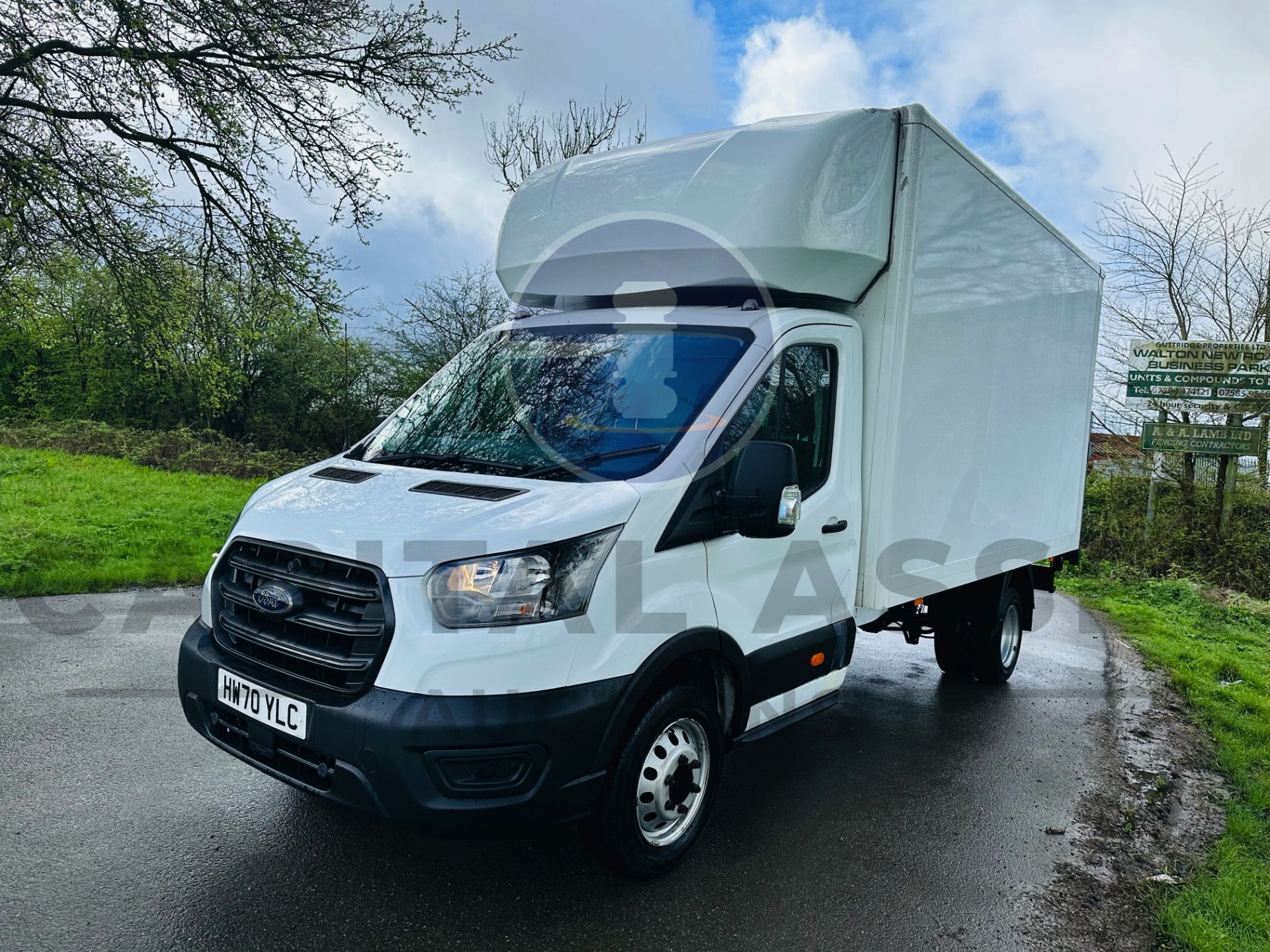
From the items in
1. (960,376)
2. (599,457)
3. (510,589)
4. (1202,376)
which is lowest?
(510,589)

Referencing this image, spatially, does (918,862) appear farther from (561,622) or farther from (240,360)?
(240,360)

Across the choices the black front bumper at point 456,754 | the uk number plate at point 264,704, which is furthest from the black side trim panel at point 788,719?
the uk number plate at point 264,704

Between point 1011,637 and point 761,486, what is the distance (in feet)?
14.7

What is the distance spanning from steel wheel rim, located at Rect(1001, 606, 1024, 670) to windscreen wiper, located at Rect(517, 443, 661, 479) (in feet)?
14.2

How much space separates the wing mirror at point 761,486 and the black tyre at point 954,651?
3645 millimetres

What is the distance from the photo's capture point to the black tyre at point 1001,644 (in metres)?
6.42

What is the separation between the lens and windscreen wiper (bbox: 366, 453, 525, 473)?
3.52 m

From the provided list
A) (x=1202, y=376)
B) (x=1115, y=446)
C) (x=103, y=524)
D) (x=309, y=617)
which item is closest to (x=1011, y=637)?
(x=309, y=617)

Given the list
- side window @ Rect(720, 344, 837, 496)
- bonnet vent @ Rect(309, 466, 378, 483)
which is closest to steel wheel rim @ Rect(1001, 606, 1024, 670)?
side window @ Rect(720, 344, 837, 496)

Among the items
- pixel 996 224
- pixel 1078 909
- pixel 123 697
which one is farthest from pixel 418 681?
pixel 996 224

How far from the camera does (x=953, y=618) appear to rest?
636 cm

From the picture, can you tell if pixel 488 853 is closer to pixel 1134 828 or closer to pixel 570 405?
pixel 570 405

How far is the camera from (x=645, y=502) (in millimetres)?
3189

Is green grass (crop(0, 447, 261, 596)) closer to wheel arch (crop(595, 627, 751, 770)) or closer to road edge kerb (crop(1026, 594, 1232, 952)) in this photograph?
wheel arch (crop(595, 627, 751, 770))
